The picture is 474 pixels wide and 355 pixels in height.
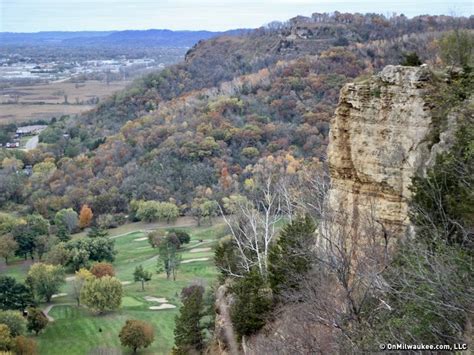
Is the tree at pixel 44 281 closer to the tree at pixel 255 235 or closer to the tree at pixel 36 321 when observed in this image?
the tree at pixel 36 321

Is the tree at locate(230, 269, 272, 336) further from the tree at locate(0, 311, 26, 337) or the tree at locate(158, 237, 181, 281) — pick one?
the tree at locate(158, 237, 181, 281)

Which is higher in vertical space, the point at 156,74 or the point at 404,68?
the point at 404,68

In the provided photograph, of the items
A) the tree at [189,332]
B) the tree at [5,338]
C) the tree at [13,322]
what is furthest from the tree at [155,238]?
the tree at [189,332]

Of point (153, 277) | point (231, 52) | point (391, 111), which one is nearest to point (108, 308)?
point (153, 277)

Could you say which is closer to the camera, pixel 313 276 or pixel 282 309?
pixel 313 276

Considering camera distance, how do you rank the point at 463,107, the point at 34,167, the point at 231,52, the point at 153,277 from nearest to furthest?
the point at 463,107 < the point at 153,277 < the point at 34,167 < the point at 231,52

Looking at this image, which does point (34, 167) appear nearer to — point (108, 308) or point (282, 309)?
point (108, 308)

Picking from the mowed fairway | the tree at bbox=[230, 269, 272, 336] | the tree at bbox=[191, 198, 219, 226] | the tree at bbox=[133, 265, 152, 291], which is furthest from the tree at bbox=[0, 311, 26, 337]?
the tree at bbox=[191, 198, 219, 226]
